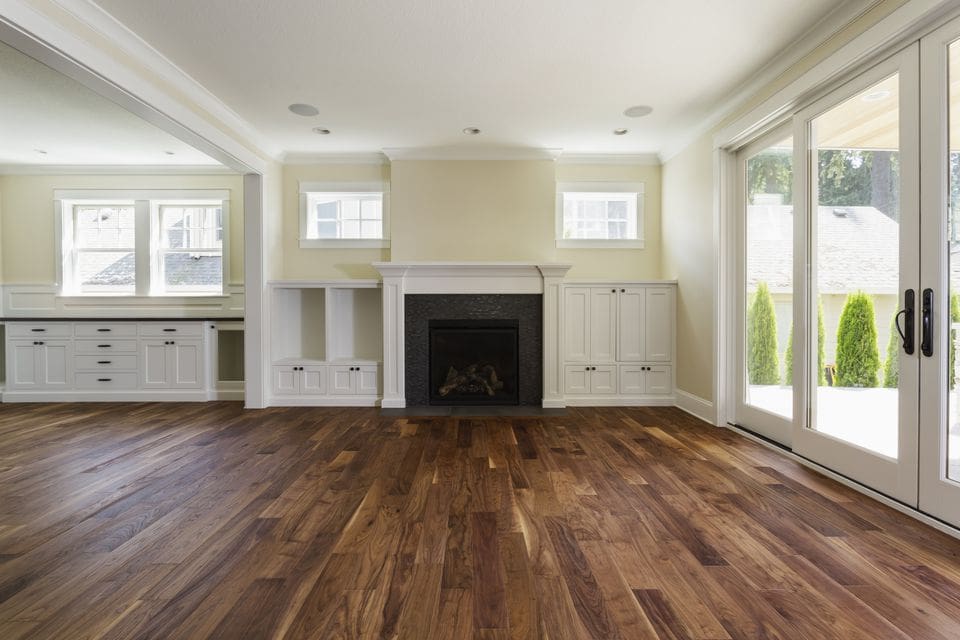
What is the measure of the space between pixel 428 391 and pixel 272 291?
1952 millimetres

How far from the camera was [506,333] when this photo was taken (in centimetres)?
468

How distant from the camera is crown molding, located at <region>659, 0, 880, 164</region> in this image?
2441mm

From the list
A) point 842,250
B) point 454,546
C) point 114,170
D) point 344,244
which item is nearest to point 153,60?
point 344,244

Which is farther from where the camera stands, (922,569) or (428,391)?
(428,391)

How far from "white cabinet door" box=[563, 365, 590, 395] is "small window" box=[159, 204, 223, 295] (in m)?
4.12

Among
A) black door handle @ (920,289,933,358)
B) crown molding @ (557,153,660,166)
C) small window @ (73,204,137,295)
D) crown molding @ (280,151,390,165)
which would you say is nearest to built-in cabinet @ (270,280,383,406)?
crown molding @ (280,151,390,165)

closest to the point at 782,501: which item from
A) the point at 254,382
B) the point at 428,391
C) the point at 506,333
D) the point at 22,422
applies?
the point at 506,333

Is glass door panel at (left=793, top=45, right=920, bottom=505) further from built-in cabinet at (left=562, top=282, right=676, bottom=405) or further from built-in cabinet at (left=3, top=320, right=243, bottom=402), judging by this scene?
built-in cabinet at (left=3, top=320, right=243, bottom=402)

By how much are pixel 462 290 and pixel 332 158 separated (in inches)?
83.4

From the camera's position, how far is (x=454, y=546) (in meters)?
1.86

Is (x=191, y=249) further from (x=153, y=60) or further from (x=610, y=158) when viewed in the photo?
(x=610, y=158)

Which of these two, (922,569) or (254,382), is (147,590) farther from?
(254,382)

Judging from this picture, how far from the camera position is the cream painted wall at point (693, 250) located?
13.1ft

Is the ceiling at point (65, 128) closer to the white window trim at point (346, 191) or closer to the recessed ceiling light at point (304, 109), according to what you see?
the white window trim at point (346, 191)
